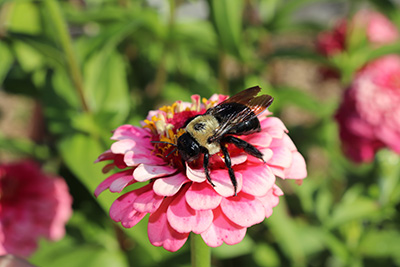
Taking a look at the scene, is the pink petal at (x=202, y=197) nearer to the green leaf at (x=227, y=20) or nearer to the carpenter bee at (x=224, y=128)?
the carpenter bee at (x=224, y=128)

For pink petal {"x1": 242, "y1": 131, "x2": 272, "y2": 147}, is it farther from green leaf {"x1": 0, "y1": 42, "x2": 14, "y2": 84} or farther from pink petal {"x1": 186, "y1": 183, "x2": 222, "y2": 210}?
green leaf {"x1": 0, "y1": 42, "x2": 14, "y2": 84}

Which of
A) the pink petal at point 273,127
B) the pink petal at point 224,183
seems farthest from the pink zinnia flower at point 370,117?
the pink petal at point 224,183

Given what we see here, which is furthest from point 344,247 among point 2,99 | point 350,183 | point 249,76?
point 2,99

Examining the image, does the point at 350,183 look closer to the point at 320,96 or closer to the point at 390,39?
the point at 390,39

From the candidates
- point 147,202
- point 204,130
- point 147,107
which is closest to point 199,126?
point 204,130

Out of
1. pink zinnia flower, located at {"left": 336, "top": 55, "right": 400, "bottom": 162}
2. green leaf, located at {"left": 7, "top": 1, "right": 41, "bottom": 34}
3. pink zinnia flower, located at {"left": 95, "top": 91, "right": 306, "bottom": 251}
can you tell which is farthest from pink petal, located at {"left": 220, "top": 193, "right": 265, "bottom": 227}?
green leaf, located at {"left": 7, "top": 1, "right": 41, "bottom": 34}
